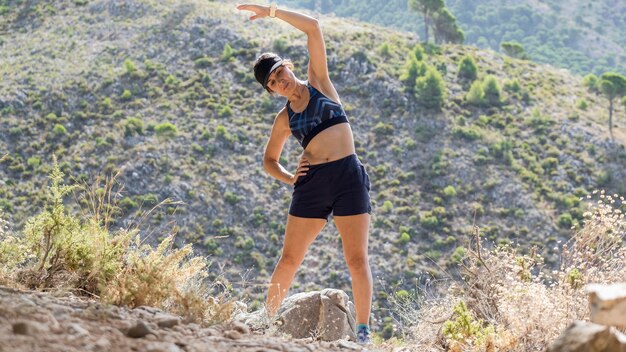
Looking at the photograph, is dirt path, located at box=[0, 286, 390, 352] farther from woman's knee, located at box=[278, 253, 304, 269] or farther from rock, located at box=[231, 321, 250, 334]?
woman's knee, located at box=[278, 253, 304, 269]

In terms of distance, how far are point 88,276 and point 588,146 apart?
4072cm

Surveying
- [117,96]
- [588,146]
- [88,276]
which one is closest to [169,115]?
[117,96]

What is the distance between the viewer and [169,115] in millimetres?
38656

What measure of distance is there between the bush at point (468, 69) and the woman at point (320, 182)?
1769 inches

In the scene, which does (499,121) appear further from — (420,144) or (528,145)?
(420,144)

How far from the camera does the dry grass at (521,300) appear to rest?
3.54 m

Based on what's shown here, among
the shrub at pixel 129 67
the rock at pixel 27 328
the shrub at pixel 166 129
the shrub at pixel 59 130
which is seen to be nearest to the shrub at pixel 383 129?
the shrub at pixel 166 129

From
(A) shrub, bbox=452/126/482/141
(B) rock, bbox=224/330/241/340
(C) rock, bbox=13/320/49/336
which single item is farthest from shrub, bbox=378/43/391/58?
(C) rock, bbox=13/320/49/336

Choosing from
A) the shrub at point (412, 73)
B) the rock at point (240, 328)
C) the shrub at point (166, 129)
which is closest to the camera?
the rock at point (240, 328)

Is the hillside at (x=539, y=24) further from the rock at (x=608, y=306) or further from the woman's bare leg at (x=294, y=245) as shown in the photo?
the rock at (x=608, y=306)

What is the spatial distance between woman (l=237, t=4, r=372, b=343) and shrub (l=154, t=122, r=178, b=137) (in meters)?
33.1

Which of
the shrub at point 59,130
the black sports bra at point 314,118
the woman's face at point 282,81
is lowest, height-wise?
the shrub at point 59,130

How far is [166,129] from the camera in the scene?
3681 centimetres

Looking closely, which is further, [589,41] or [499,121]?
[589,41]
